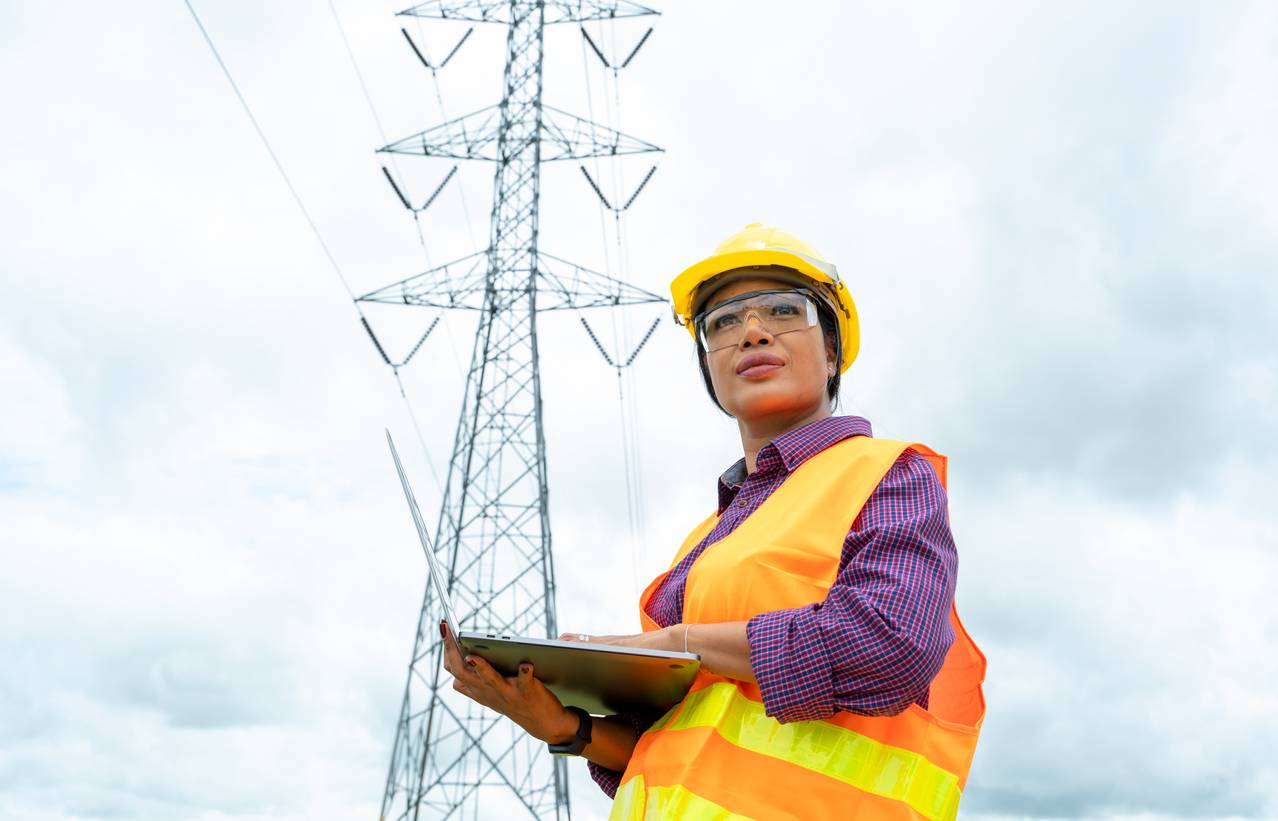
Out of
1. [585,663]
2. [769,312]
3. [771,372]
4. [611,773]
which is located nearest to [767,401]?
[771,372]

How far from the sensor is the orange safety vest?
186 centimetres

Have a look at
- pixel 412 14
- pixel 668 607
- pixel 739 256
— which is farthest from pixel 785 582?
pixel 412 14

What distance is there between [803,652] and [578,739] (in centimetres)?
72

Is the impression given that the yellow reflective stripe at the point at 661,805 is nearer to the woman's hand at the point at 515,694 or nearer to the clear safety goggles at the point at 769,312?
the woman's hand at the point at 515,694

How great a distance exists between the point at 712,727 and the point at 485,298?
Result: 1340 cm

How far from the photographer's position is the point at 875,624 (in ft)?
5.68

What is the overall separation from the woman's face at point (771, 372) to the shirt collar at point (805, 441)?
0.07m

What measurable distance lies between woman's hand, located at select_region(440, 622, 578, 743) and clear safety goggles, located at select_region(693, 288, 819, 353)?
0.81 metres

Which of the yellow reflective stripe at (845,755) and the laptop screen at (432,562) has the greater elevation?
the laptop screen at (432,562)

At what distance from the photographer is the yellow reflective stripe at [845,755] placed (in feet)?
6.14

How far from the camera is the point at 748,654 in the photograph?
1.86m

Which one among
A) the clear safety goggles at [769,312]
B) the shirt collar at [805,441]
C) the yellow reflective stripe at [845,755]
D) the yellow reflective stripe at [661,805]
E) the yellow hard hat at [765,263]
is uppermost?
the yellow hard hat at [765,263]

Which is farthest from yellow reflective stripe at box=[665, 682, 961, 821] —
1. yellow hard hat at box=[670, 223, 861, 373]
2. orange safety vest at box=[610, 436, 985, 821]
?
yellow hard hat at box=[670, 223, 861, 373]

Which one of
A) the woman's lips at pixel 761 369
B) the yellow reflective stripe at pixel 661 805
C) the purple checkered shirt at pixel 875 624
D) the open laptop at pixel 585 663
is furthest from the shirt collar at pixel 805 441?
the yellow reflective stripe at pixel 661 805
